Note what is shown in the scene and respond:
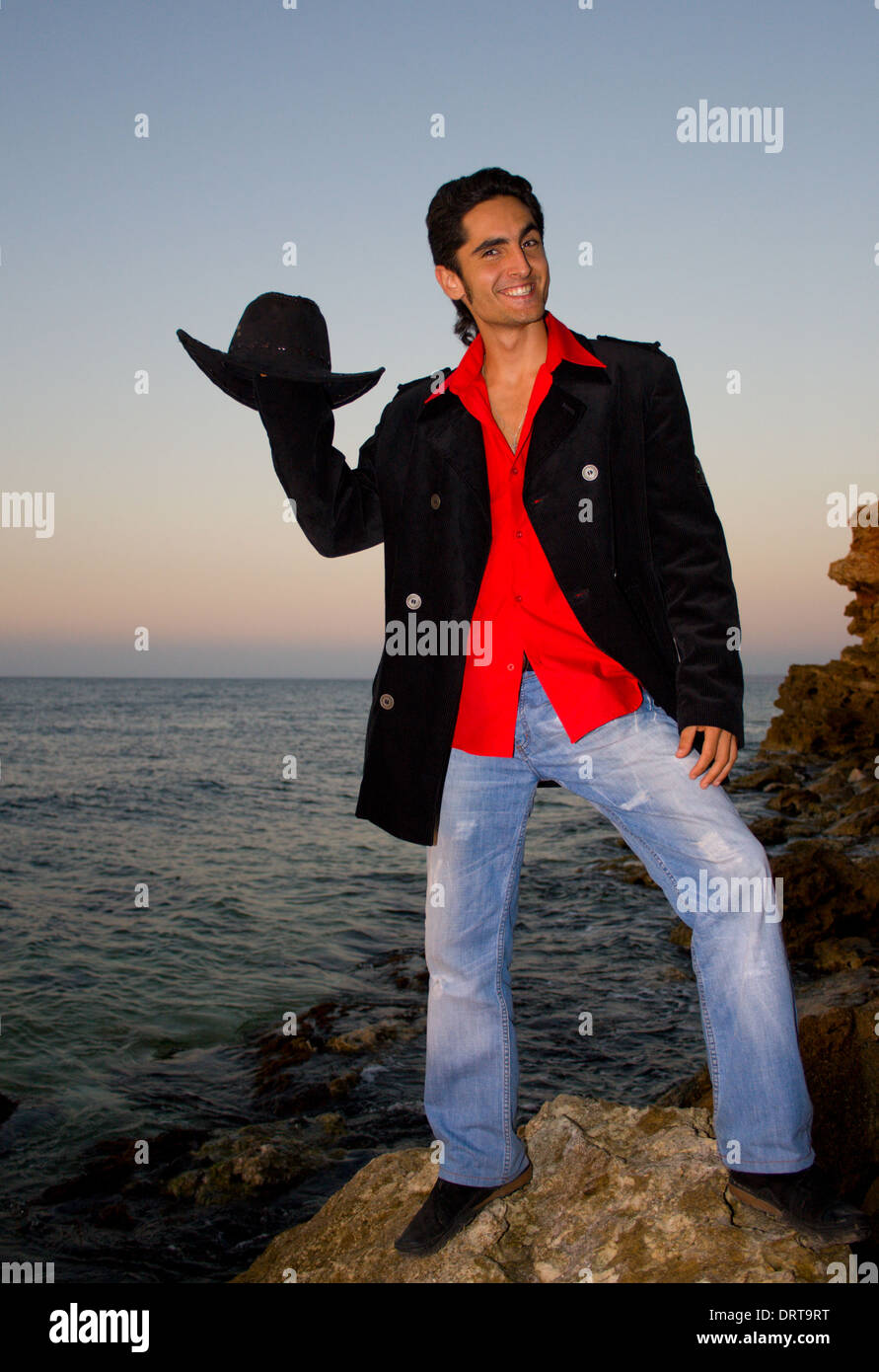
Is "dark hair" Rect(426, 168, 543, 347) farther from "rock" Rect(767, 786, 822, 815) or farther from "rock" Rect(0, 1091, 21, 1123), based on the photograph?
"rock" Rect(767, 786, 822, 815)

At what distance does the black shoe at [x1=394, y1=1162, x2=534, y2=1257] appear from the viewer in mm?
3139

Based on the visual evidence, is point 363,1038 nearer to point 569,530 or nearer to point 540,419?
point 569,530

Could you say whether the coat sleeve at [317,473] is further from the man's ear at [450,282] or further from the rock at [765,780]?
the rock at [765,780]

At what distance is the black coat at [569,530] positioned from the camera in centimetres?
290

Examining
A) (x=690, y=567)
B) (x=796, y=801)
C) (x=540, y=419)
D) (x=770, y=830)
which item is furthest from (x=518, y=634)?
(x=796, y=801)

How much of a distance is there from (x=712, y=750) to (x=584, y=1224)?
1.71 metres

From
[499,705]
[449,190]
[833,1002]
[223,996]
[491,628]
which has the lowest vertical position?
[223,996]

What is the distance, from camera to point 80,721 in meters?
58.2

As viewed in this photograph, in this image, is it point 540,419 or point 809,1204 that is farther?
point 540,419

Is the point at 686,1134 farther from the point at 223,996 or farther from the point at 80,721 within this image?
the point at 80,721

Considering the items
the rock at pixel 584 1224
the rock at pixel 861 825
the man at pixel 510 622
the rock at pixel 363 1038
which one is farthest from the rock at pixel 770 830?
the man at pixel 510 622

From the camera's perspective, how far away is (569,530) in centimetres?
295
